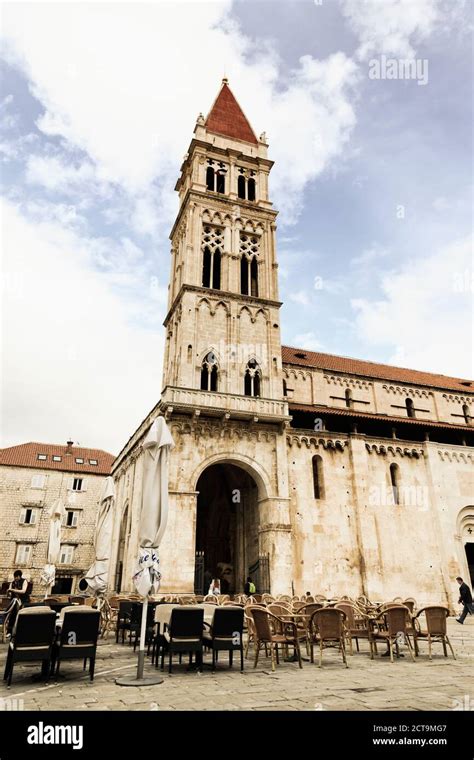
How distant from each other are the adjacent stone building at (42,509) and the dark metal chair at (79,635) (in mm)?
32621

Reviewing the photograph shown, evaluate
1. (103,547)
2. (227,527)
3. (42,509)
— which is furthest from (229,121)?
(42,509)

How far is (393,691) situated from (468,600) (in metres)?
14.3

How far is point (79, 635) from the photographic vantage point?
729 centimetres

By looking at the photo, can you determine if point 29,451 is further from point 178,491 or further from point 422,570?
point 422,570

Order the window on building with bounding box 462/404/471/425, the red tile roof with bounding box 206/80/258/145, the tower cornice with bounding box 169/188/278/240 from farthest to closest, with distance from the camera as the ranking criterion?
the red tile roof with bounding box 206/80/258/145 < the window on building with bounding box 462/404/471/425 < the tower cornice with bounding box 169/188/278/240

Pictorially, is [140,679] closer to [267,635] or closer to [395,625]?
[267,635]

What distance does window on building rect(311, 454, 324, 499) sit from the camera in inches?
916

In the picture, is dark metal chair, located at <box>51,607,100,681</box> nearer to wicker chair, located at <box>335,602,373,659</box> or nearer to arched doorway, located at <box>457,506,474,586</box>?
wicker chair, located at <box>335,602,373,659</box>

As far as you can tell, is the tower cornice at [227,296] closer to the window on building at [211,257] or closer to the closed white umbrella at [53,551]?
the window on building at [211,257]

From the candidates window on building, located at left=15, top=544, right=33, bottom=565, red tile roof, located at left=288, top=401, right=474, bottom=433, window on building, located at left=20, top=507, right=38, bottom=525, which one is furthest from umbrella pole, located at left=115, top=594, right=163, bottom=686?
window on building, located at left=20, top=507, right=38, bottom=525

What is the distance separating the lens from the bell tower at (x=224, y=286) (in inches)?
902

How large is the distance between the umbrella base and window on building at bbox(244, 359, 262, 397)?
17.6 meters

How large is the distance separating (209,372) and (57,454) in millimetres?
25627
